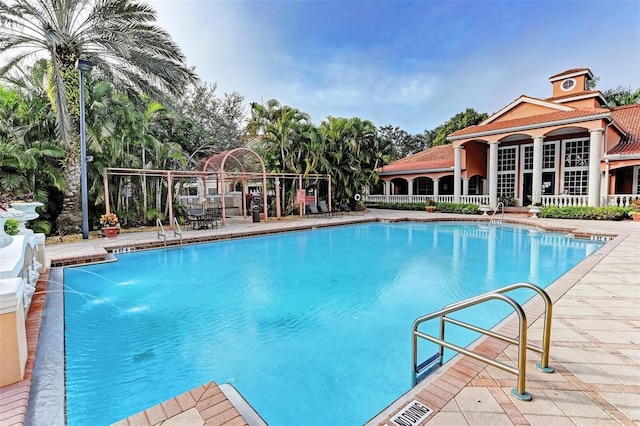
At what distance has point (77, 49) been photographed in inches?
417

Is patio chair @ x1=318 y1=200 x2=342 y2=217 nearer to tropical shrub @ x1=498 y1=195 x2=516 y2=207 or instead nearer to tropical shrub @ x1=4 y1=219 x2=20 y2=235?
tropical shrub @ x1=498 y1=195 x2=516 y2=207

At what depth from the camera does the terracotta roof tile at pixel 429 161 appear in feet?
72.4

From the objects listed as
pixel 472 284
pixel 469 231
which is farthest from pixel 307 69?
pixel 472 284

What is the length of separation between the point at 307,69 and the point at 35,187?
51.5ft

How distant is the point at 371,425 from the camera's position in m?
2.27

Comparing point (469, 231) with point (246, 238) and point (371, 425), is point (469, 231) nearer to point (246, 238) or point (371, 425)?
point (246, 238)

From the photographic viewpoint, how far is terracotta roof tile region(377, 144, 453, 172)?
72.4 ft

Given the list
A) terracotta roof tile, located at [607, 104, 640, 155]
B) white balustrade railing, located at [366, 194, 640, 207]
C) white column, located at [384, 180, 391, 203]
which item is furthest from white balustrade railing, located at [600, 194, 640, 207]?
white column, located at [384, 180, 391, 203]

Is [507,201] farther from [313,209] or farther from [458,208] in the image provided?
[313,209]

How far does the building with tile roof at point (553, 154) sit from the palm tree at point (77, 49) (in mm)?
15906

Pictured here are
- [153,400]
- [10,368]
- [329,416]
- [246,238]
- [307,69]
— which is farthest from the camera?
[307,69]

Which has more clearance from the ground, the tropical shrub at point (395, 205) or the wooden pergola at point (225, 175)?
the wooden pergola at point (225, 175)

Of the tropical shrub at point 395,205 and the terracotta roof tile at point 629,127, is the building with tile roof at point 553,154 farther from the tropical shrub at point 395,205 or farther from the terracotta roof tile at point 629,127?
the tropical shrub at point 395,205

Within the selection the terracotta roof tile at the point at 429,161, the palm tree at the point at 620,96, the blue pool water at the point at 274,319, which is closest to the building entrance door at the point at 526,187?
the terracotta roof tile at the point at 429,161
